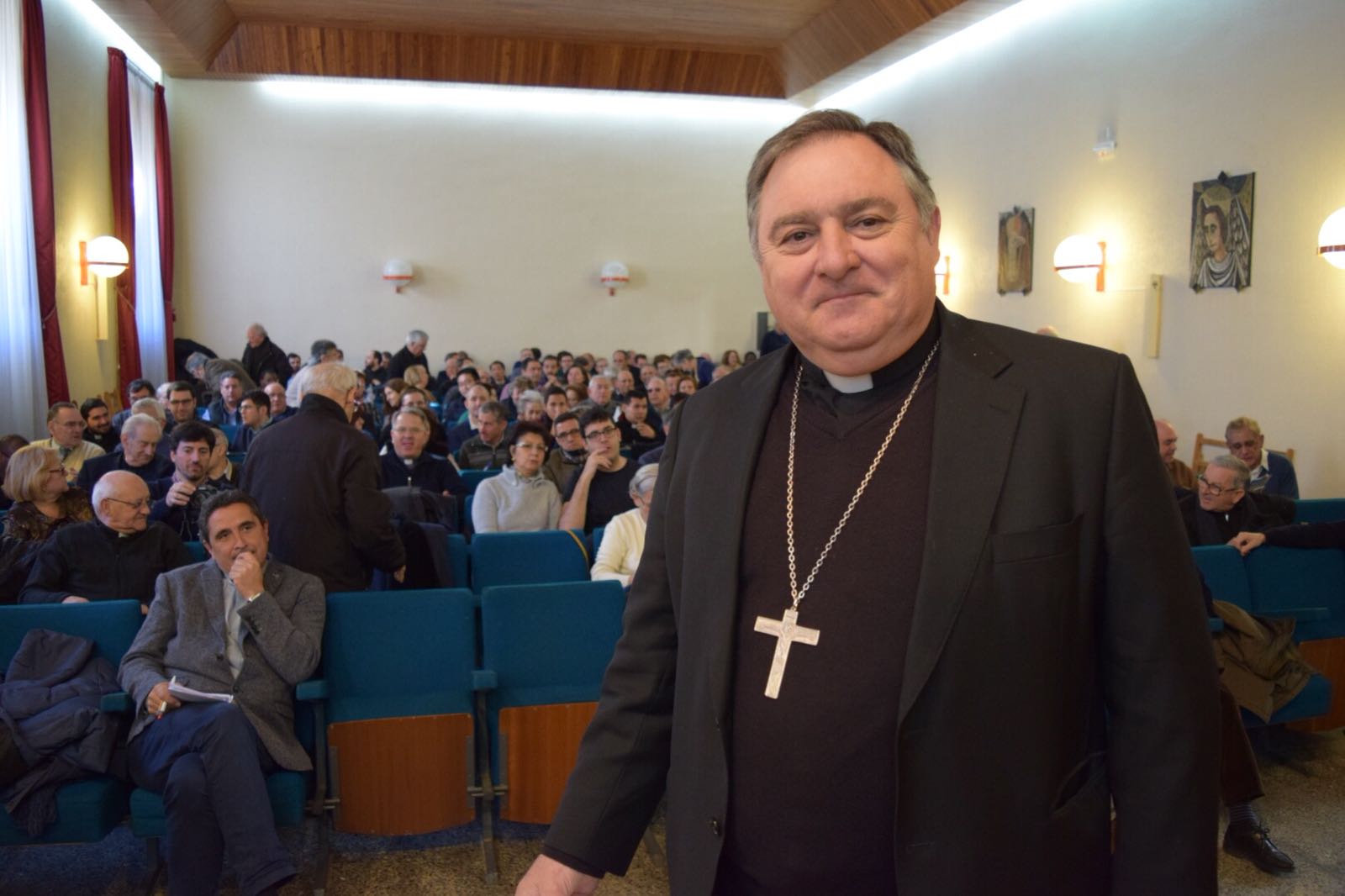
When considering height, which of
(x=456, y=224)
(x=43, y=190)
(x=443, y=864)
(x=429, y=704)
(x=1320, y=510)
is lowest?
(x=443, y=864)

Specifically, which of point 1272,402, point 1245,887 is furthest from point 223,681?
point 1272,402

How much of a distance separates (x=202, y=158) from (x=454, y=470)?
1205cm

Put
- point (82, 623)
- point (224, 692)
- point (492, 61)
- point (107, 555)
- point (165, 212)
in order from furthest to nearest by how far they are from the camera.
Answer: point (492, 61) → point (165, 212) → point (107, 555) → point (82, 623) → point (224, 692)

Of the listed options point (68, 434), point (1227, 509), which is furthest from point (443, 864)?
point (68, 434)

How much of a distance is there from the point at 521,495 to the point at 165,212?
11931 mm

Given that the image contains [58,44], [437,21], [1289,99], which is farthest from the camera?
[437,21]

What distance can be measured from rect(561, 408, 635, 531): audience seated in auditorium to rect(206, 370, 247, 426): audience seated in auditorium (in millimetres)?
4377

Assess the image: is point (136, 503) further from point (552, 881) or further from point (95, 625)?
point (552, 881)

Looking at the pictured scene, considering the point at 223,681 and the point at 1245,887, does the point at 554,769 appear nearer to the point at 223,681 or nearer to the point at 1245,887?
the point at 223,681

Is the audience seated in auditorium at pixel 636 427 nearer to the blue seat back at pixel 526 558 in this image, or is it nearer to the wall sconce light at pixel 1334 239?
the blue seat back at pixel 526 558

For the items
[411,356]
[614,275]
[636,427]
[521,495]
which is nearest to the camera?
[521,495]

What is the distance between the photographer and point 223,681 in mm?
3754

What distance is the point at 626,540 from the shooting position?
4.98m

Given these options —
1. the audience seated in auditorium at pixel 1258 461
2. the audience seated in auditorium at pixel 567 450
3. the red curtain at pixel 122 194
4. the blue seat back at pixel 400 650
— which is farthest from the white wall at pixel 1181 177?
the red curtain at pixel 122 194
